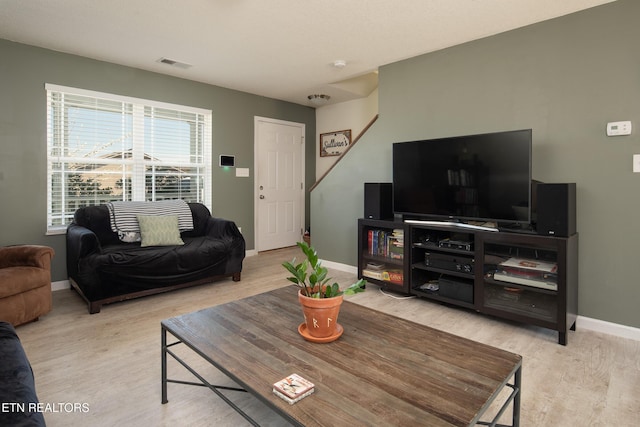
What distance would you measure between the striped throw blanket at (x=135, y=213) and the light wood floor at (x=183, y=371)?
2.37 ft

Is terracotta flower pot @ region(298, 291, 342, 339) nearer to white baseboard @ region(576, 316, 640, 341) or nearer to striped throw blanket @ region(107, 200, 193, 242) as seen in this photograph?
white baseboard @ region(576, 316, 640, 341)

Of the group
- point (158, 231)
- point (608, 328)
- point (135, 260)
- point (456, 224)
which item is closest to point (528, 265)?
point (456, 224)

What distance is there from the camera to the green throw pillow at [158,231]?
3.44 meters

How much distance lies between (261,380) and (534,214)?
251 centimetres

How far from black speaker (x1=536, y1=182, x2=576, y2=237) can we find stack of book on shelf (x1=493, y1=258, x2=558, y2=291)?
0.24 meters

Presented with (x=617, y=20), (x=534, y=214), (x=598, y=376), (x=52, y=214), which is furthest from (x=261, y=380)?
(x=52, y=214)

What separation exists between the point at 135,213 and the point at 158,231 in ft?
1.21

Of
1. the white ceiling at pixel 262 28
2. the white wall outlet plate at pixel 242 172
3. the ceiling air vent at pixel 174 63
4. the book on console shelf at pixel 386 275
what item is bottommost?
the book on console shelf at pixel 386 275

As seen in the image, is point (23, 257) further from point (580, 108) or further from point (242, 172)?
point (580, 108)

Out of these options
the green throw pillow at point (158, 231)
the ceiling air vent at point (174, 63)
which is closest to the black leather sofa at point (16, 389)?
the green throw pillow at point (158, 231)

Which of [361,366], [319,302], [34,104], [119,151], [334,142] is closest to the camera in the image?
[361,366]

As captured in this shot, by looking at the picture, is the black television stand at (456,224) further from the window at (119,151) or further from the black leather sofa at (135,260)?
the window at (119,151)

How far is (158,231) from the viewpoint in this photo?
3.49 meters

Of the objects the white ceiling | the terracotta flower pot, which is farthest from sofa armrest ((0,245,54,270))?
the terracotta flower pot
